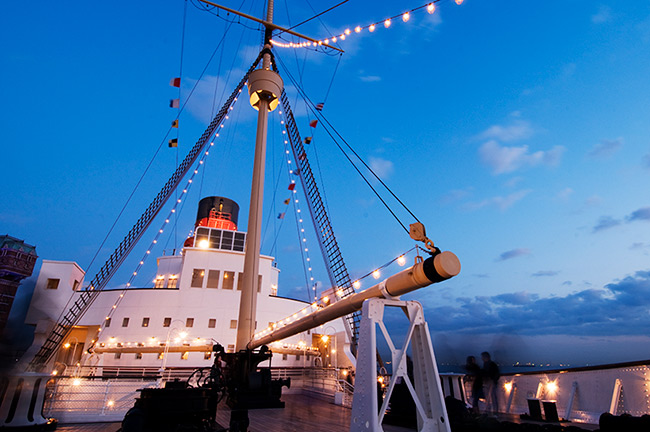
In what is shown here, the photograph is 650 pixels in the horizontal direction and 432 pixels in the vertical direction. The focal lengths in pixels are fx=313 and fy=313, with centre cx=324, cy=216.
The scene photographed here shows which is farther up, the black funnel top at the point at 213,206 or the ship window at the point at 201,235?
the black funnel top at the point at 213,206

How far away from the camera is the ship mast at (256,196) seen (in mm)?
12453

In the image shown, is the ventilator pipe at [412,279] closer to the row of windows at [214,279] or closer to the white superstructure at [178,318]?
the white superstructure at [178,318]

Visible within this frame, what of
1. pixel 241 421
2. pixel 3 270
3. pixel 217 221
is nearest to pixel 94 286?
pixel 3 270

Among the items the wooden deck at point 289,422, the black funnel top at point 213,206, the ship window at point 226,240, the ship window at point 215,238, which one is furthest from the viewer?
the black funnel top at point 213,206

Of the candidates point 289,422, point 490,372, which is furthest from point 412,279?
point 289,422

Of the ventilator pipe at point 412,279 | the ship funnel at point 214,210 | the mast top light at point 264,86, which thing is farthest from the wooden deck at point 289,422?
the ship funnel at point 214,210

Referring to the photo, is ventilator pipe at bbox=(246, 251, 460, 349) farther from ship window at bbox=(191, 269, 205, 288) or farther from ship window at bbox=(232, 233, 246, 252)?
ship window at bbox=(232, 233, 246, 252)

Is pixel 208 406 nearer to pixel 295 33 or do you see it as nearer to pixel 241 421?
Answer: pixel 241 421

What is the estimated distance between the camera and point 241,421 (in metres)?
7.31

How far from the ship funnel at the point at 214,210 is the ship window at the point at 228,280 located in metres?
8.45

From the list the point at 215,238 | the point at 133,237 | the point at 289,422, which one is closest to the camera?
the point at 289,422

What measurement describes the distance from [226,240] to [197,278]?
14.7 ft

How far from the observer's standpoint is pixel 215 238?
89.6 ft

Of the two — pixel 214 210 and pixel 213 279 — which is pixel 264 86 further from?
pixel 214 210
